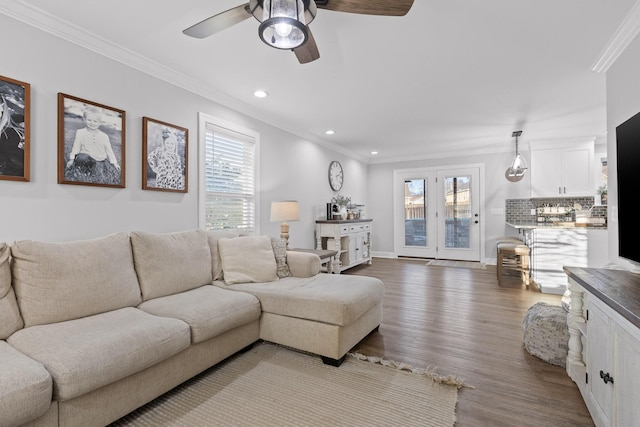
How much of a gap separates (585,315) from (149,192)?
3414 mm

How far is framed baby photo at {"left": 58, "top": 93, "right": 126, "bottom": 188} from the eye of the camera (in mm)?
2189

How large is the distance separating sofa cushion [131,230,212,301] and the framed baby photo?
21.3 inches

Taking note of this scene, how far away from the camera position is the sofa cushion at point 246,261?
2766mm

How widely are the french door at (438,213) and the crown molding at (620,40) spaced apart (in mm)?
3877

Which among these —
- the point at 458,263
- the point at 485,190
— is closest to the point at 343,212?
the point at 458,263

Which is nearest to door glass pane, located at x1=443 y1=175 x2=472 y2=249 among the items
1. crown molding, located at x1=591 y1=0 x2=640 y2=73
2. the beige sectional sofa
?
crown molding, located at x1=591 y1=0 x2=640 y2=73

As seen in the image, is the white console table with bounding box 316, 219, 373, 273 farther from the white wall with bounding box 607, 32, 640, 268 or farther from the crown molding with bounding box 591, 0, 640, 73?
the crown molding with bounding box 591, 0, 640, 73

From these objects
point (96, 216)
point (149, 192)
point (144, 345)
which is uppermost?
point (149, 192)

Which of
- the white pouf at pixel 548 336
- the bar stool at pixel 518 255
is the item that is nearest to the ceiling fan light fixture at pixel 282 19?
the white pouf at pixel 548 336

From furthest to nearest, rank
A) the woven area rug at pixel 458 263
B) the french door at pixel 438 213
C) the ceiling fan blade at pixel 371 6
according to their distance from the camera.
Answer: the french door at pixel 438 213, the woven area rug at pixel 458 263, the ceiling fan blade at pixel 371 6

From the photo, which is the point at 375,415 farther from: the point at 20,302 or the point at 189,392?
the point at 20,302

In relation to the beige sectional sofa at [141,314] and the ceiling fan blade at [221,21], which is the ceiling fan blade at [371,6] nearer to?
the ceiling fan blade at [221,21]

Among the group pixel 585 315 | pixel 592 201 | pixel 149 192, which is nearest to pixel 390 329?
pixel 585 315

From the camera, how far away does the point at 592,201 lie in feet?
18.2
